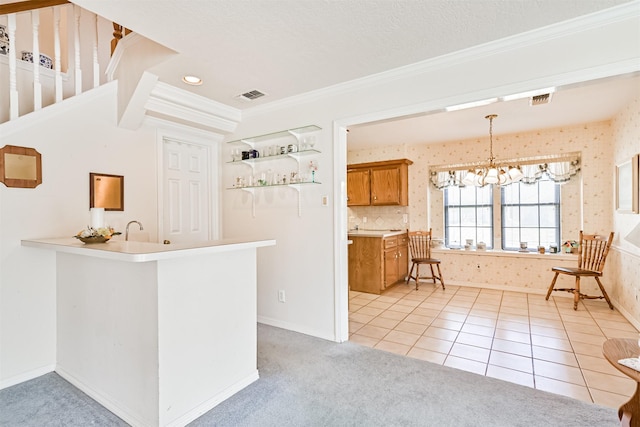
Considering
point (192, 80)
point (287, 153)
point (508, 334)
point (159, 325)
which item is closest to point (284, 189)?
point (287, 153)

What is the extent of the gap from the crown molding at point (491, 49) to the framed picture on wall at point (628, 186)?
6.63 ft

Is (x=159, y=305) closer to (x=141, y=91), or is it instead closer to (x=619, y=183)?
(x=141, y=91)

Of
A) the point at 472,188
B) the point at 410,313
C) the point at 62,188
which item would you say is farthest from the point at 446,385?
the point at 472,188

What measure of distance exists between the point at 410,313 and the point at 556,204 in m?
3.27

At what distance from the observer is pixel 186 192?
374cm

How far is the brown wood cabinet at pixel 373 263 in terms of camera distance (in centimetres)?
482

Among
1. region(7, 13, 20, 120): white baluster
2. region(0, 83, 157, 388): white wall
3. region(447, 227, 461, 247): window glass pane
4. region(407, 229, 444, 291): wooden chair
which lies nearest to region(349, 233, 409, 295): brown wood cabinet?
region(407, 229, 444, 291): wooden chair

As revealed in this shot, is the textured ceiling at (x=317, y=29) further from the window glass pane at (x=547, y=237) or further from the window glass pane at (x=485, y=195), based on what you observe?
the window glass pane at (x=547, y=237)

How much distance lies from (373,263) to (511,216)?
268 centimetres

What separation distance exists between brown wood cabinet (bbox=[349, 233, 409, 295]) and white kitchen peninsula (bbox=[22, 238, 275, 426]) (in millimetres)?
2861

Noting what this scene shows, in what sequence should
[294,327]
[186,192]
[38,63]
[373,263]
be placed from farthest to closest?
[373,263] < [186,192] < [294,327] < [38,63]

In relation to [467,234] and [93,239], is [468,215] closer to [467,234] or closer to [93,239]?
[467,234]

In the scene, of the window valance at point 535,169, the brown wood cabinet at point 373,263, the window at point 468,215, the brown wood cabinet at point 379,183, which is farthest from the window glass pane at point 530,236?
the brown wood cabinet at point 373,263

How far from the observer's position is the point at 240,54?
2398 millimetres
